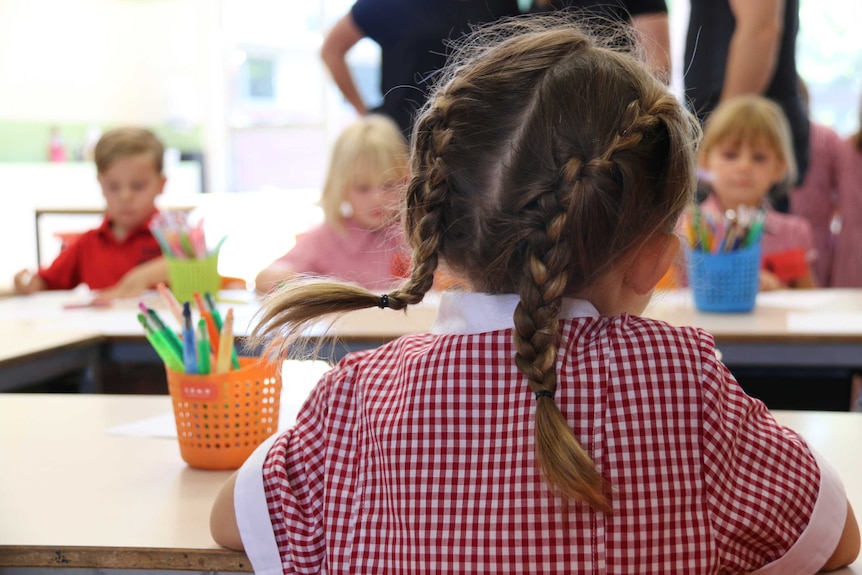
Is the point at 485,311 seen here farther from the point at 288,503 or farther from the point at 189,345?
the point at 189,345

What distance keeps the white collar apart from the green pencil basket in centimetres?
133

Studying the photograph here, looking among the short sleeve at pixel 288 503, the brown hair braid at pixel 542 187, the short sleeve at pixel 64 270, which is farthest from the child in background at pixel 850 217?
the short sleeve at pixel 288 503

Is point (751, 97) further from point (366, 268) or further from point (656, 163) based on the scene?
point (656, 163)

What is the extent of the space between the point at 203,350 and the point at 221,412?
0.07 m

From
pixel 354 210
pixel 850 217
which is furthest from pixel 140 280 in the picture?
pixel 850 217

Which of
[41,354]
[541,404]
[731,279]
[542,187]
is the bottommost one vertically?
[41,354]

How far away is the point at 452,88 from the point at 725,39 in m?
2.29

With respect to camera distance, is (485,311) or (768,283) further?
(768,283)

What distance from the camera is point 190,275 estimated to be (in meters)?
2.01

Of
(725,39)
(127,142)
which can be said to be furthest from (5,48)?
(725,39)

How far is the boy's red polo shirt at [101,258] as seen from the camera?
270 cm

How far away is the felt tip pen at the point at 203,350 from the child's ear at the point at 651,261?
451mm

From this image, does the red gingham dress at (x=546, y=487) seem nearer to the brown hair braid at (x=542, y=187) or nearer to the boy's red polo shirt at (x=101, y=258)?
the brown hair braid at (x=542, y=187)

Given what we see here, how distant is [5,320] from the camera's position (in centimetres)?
193
